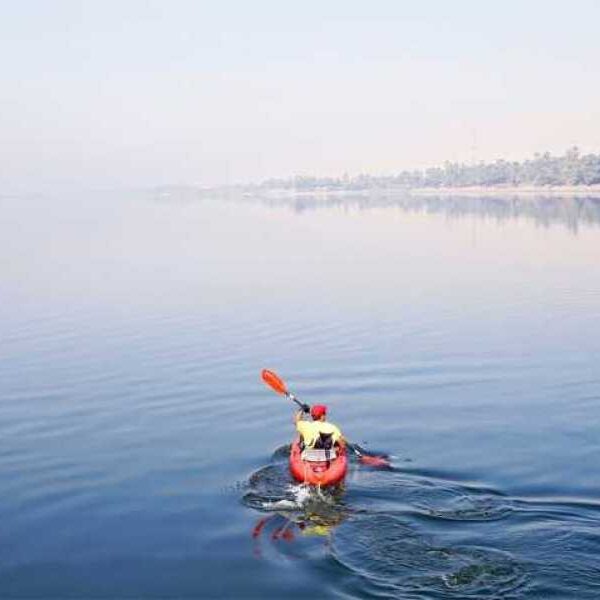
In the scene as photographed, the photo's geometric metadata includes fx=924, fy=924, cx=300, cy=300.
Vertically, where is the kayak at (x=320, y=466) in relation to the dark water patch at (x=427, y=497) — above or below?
above

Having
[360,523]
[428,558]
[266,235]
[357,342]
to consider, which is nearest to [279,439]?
[360,523]

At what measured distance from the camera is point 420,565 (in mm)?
16891

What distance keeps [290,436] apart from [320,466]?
16.5 ft

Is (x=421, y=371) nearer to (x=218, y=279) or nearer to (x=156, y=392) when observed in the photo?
(x=156, y=392)

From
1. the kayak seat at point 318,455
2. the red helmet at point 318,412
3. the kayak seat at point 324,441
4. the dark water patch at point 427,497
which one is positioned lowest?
the dark water patch at point 427,497

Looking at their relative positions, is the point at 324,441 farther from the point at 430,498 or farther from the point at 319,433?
the point at 430,498

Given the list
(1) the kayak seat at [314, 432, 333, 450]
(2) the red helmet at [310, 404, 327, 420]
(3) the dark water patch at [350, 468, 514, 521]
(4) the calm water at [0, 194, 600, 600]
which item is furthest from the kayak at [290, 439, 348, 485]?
(2) the red helmet at [310, 404, 327, 420]

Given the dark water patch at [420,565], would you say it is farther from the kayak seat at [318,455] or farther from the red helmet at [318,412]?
the red helmet at [318,412]

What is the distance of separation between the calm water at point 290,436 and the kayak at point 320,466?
1.41ft

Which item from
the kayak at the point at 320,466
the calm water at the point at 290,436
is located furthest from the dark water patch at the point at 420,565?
A: the kayak at the point at 320,466

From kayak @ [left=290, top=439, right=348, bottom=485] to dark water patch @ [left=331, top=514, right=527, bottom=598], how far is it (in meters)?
2.54

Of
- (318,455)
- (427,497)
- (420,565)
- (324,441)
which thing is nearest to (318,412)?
(324,441)

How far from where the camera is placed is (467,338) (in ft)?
128

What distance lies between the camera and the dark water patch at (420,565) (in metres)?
16.0
